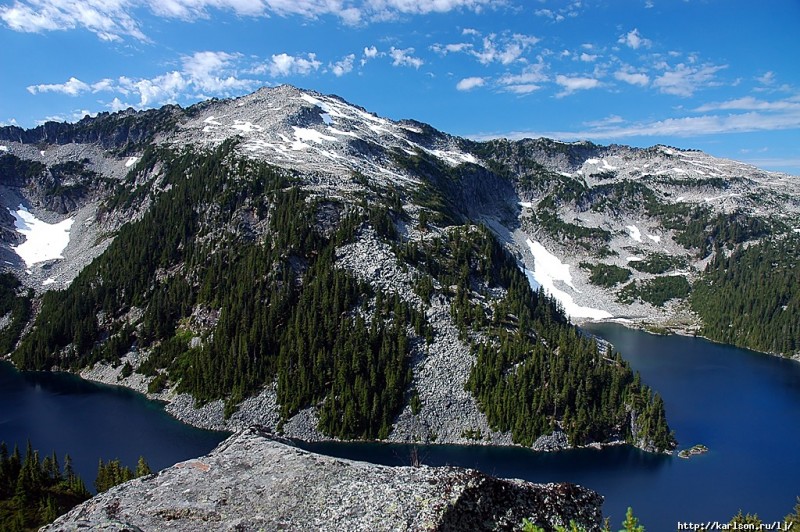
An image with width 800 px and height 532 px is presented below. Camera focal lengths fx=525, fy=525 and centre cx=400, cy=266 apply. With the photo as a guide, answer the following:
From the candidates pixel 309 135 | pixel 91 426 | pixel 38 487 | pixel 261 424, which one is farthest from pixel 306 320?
pixel 309 135

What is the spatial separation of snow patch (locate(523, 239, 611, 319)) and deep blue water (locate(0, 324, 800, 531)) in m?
64.4

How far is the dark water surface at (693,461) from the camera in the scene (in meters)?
52.8

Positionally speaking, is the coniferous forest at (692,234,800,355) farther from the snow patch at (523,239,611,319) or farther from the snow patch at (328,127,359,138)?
the snow patch at (328,127,359,138)

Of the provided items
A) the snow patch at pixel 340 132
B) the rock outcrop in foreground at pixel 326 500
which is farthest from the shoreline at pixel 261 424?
the snow patch at pixel 340 132

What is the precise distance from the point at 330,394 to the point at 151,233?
66916 mm

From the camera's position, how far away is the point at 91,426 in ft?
234

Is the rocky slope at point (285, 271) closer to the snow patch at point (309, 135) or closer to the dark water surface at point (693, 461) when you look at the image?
the snow patch at point (309, 135)

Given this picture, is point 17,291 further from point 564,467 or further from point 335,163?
point 564,467

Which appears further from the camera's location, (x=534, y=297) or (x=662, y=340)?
(x=662, y=340)

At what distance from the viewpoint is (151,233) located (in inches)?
4564

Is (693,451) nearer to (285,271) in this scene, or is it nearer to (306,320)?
(306,320)

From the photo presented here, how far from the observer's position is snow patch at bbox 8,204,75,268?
141m

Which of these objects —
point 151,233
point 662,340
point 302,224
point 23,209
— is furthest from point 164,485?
point 23,209

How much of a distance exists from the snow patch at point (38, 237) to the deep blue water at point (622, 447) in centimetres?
5672
